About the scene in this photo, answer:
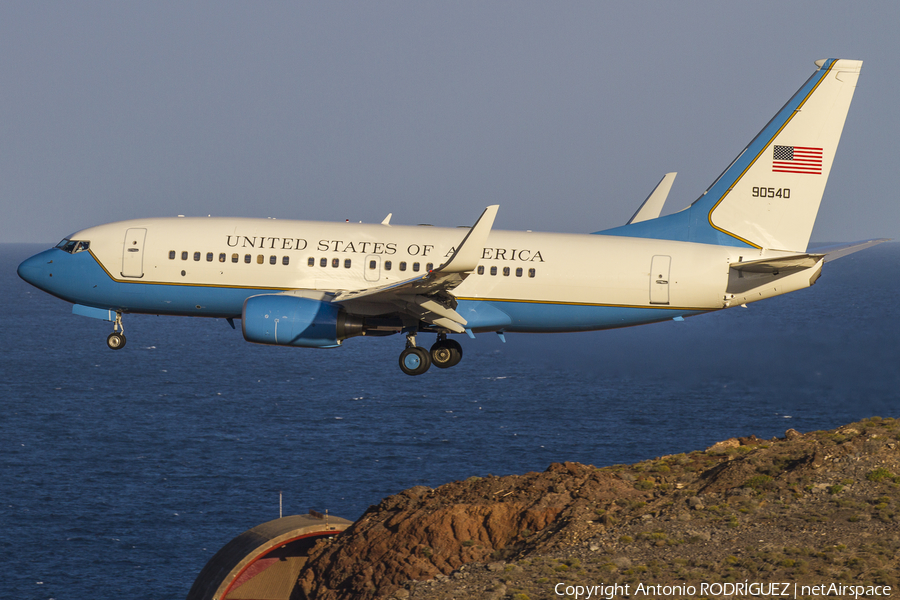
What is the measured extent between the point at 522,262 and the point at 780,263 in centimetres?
984

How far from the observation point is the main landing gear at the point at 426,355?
3566cm

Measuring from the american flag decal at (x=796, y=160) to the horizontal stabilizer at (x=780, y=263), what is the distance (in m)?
4.79

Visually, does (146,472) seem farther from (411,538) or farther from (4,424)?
(411,538)

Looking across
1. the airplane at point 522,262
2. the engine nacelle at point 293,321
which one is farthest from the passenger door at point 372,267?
the engine nacelle at point 293,321

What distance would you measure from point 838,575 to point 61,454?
4930 inches

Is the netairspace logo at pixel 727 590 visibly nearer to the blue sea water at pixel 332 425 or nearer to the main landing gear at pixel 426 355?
the main landing gear at pixel 426 355

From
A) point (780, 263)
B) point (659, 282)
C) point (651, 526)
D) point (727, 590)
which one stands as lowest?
point (727, 590)

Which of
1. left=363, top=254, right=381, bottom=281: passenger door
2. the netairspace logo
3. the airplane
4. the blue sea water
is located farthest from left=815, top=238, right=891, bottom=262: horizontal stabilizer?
the blue sea water

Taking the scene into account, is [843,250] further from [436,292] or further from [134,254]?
[134,254]

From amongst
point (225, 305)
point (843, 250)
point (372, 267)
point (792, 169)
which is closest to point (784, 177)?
point (792, 169)

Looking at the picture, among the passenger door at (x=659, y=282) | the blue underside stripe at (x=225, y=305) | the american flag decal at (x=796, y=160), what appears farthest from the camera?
the american flag decal at (x=796, y=160)

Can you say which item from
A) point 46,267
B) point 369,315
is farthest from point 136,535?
point 369,315

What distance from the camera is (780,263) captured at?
109 feet

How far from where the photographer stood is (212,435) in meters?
137
